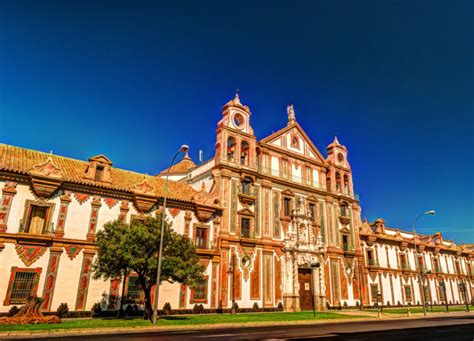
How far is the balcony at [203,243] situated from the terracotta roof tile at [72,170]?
3935mm

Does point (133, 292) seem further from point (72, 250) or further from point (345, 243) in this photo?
point (345, 243)

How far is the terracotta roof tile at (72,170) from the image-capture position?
956 inches

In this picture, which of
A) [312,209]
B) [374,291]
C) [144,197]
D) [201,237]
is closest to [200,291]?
[201,237]

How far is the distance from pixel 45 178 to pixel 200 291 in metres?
15.4

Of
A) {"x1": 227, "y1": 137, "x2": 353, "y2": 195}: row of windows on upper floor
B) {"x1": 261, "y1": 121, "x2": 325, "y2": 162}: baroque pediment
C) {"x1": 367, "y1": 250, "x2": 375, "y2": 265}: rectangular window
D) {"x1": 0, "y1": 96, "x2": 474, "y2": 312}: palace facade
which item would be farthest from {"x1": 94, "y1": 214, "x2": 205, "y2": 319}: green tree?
{"x1": 367, "y1": 250, "x2": 375, "y2": 265}: rectangular window

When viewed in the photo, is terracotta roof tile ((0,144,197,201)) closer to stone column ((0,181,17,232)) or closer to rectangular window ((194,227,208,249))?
stone column ((0,181,17,232))

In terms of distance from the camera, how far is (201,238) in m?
30.6

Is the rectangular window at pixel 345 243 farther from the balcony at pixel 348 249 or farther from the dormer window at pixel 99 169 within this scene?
the dormer window at pixel 99 169

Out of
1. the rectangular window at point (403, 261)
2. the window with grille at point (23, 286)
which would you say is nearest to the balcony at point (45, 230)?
the window with grille at point (23, 286)

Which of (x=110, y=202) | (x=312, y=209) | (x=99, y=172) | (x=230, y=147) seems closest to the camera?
(x=110, y=202)

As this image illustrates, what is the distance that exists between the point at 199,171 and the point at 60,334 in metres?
25.8

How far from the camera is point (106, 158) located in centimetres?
2842

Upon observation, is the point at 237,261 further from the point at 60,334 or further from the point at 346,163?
the point at 346,163

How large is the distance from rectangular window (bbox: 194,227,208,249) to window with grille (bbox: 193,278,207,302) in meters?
3.18
